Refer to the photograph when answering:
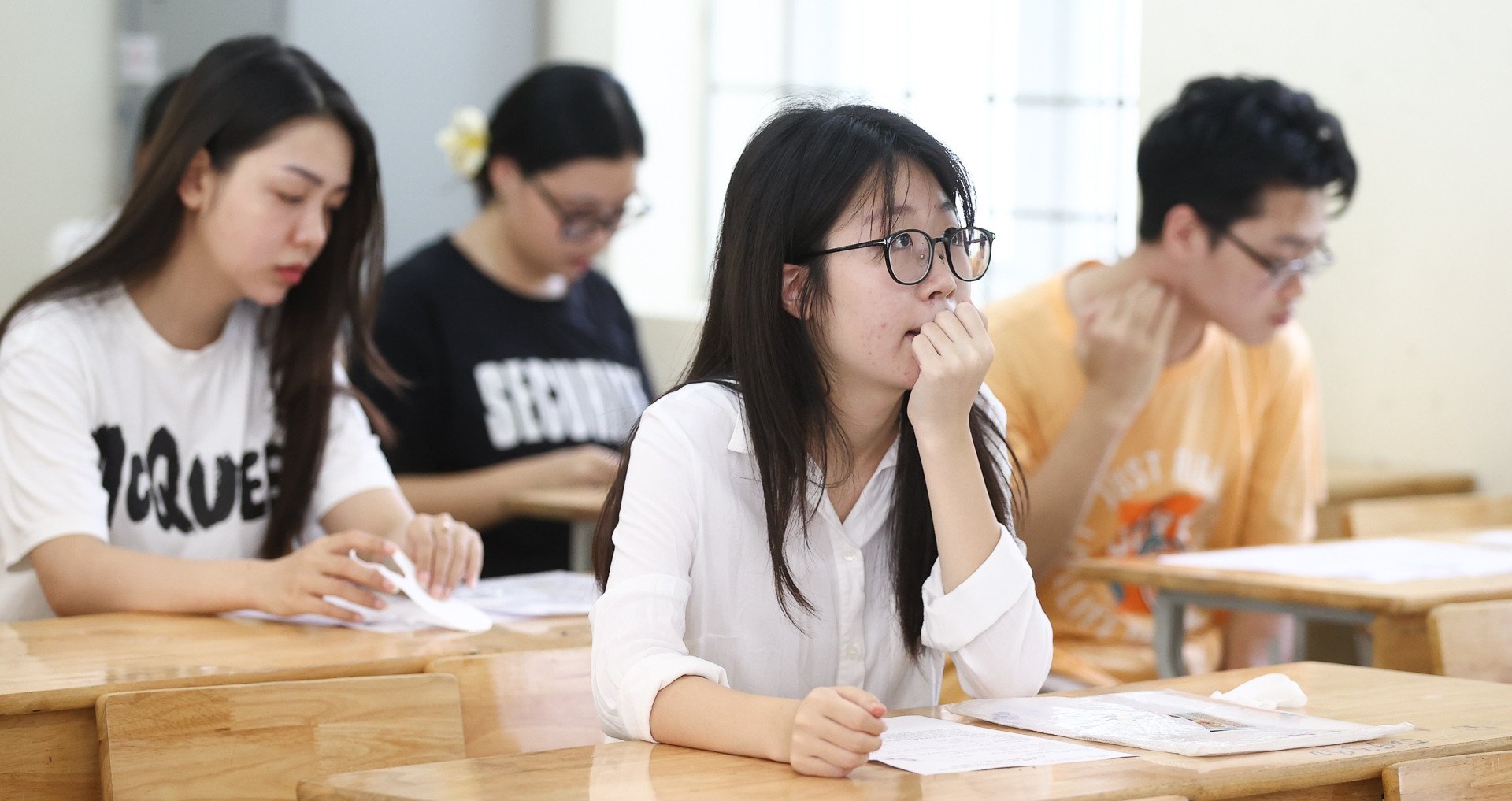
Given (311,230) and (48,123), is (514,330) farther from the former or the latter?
(48,123)

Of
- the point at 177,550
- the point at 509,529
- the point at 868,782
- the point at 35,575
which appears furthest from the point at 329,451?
the point at 868,782

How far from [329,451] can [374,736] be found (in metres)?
0.92

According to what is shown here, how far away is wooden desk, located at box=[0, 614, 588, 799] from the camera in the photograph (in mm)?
1469

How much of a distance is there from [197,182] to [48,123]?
7.71 ft

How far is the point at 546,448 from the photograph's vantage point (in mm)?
3141

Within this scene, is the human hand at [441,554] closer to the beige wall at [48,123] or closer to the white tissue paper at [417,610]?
the white tissue paper at [417,610]

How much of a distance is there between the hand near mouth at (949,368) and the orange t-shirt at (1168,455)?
3.04 ft

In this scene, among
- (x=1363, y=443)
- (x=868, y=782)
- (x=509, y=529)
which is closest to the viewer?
(x=868, y=782)

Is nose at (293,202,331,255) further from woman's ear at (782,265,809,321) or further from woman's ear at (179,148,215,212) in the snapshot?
woman's ear at (782,265,809,321)

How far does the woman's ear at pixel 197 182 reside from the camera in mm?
2213

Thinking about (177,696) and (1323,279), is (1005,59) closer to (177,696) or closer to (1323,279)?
(1323,279)

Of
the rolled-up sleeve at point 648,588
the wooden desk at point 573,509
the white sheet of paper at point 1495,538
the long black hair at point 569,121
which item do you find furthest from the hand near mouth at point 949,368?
the long black hair at point 569,121

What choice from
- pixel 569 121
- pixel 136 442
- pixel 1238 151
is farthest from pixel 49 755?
pixel 1238 151

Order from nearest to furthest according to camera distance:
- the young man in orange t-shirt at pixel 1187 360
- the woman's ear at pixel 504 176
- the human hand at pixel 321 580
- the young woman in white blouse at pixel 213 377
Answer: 1. the human hand at pixel 321 580
2. the young woman in white blouse at pixel 213 377
3. the young man in orange t-shirt at pixel 1187 360
4. the woman's ear at pixel 504 176
